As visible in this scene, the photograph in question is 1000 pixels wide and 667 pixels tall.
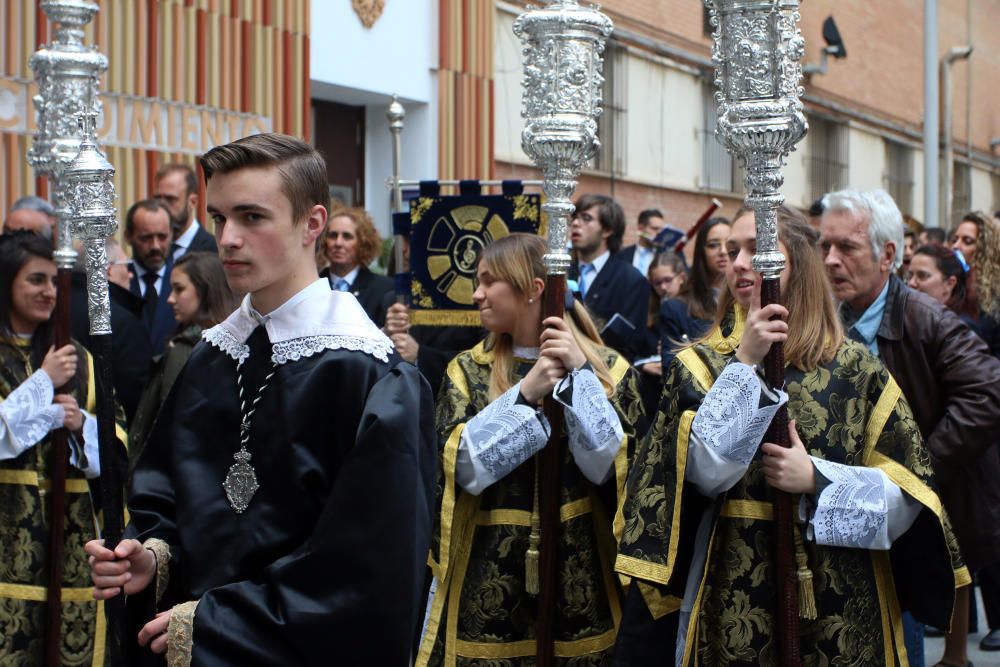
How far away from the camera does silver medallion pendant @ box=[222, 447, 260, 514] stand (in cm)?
265

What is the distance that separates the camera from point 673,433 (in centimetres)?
370

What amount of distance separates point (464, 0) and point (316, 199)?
10.8 meters

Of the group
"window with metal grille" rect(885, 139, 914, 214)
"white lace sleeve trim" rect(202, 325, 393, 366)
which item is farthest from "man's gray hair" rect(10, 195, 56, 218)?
"window with metal grille" rect(885, 139, 914, 214)

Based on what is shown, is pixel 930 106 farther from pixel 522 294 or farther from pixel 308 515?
pixel 308 515

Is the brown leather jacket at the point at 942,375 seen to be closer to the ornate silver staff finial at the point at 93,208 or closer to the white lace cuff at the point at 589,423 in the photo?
the white lace cuff at the point at 589,423

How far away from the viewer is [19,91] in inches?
344

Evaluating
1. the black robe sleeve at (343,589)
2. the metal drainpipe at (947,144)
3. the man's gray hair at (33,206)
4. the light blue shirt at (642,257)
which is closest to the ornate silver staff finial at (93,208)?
the black robe sleeve at (343,589)

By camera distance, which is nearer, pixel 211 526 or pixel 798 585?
pixel 211 526

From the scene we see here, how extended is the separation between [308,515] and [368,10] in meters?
9.83

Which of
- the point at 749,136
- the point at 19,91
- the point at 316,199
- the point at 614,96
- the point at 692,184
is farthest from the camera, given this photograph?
the point at 692,184

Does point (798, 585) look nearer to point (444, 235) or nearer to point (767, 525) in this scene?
point (767, 525)

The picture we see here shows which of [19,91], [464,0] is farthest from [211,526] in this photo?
[464,0]

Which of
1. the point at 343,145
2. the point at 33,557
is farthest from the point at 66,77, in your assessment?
the point at 343,145

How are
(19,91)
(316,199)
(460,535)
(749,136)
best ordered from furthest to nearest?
(19,91) → (460,535) → (749,136) → (316,199)
